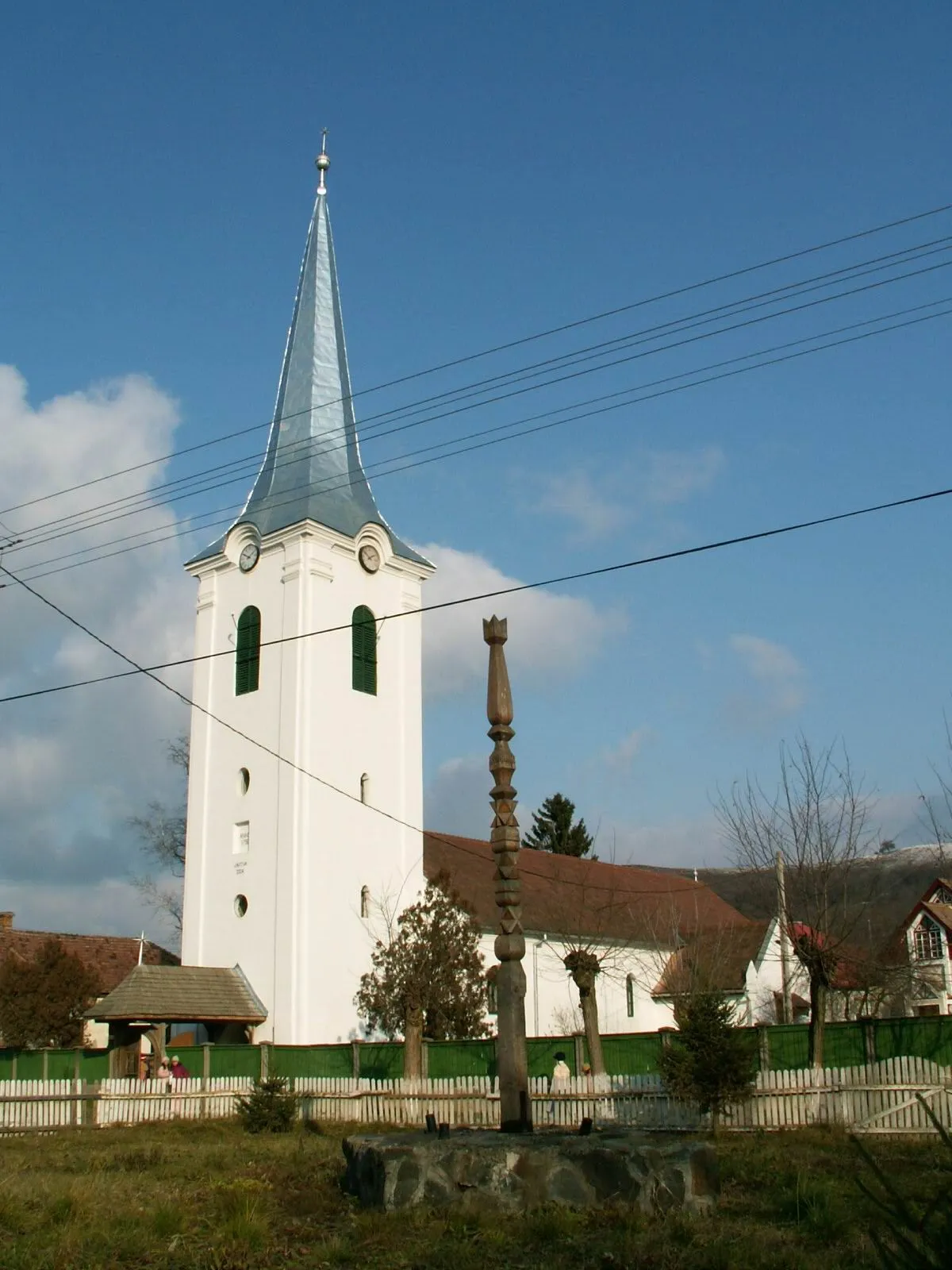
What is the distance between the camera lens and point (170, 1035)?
3419cm

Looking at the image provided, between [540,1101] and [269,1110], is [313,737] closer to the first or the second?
[269,1110]

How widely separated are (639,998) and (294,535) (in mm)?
22353

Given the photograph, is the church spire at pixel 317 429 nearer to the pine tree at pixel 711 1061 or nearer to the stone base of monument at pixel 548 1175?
the pine tree at pixel 711 1061

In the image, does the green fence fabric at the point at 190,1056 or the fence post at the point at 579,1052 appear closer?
the fence post at the point at 579,1052

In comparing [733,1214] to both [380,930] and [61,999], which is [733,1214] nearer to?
[380,930]

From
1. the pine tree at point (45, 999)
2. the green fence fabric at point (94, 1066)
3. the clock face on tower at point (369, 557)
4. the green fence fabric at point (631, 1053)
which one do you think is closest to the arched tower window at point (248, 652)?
the clock face on tower at point (369, 557)

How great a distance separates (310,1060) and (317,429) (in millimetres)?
19351

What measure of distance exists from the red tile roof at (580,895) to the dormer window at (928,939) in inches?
285

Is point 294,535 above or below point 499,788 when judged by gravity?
above

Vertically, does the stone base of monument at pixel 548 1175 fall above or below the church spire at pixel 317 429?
below

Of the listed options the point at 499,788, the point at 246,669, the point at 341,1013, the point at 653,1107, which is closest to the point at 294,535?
the point at 246,669

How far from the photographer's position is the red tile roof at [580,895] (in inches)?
1656

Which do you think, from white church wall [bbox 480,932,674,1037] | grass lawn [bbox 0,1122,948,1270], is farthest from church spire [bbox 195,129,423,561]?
grass lawn [bbox 0,1122,948,1270]

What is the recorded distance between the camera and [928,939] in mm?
53438
